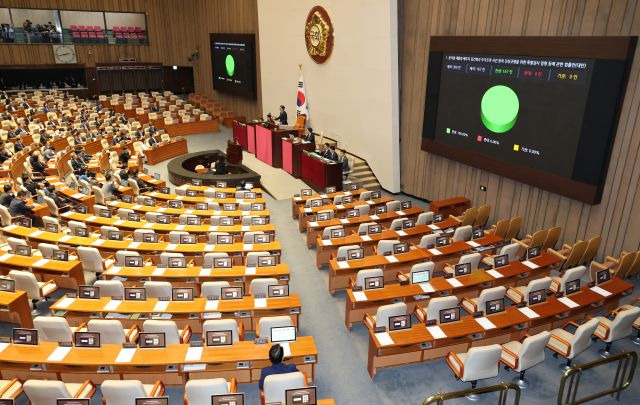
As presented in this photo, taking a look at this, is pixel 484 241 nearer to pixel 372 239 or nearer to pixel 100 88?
pixel 372 239

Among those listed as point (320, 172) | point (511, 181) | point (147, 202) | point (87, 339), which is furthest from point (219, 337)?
point (320, 172)

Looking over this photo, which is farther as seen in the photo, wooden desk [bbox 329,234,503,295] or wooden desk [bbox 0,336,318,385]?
wooden desk [bbox 329,234,503,295]

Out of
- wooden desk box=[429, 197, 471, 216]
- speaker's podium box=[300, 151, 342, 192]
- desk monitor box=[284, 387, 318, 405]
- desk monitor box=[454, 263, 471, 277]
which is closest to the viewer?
desk monitor box=[284, 387, 318, 405]

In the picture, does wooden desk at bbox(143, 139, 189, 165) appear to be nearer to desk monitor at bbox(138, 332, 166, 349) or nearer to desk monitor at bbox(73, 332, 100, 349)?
desk monitor at bbox(73, 332, 100, 349)


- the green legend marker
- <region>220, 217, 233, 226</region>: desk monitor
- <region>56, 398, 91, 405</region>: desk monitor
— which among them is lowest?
<region>220, 217, 233, 226</region>: desk monitor

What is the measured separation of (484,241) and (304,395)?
6.75 meters

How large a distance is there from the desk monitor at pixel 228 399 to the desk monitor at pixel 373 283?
11.8ft

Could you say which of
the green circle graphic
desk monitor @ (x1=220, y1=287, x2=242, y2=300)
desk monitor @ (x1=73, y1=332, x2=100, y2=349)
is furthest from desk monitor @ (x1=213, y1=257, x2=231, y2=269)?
the green circle graphic

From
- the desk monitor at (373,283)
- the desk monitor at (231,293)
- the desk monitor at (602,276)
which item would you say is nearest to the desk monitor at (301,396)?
the desk monitor at (231,293)

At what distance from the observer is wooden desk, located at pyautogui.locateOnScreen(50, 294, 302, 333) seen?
7562 mm

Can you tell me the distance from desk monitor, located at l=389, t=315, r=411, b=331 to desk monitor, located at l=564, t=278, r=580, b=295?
321 cm

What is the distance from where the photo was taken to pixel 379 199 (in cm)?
1430

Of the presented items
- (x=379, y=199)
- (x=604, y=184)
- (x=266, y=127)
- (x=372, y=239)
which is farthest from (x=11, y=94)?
(x=604, y=184)

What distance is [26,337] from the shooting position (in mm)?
6523
